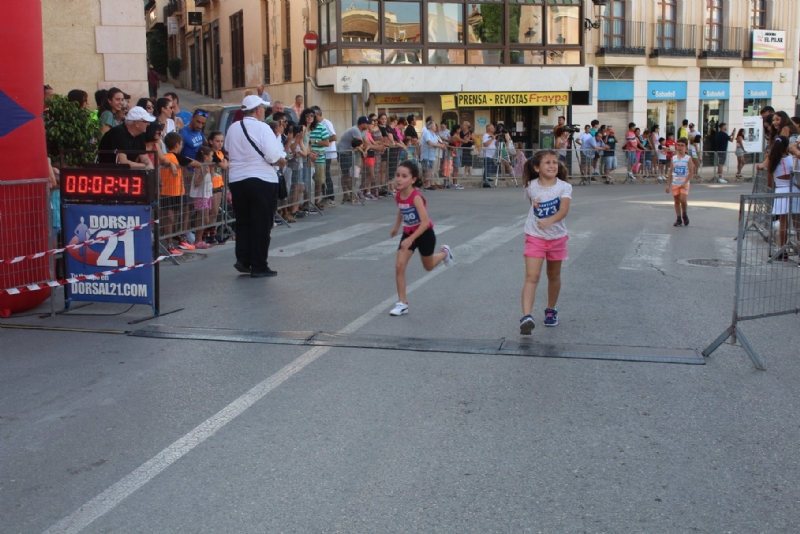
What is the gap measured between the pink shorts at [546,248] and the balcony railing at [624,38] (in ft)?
103

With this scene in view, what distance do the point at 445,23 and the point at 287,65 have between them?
620 cm

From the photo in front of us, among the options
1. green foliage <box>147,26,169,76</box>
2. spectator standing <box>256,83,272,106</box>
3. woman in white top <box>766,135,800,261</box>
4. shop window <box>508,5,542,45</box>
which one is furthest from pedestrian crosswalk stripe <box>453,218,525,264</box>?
green foliage <box>147,26,169,76</box>

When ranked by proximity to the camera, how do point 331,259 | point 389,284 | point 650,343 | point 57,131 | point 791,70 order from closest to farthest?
1. point 650,343
2. point 389,284
3. point 57,131
4. point 331,259
5. point 791,70

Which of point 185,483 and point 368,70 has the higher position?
point 368,70

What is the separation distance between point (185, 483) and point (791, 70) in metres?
45.1

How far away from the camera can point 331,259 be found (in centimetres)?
1123

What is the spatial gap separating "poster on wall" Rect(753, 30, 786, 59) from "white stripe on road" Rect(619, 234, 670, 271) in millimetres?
31576

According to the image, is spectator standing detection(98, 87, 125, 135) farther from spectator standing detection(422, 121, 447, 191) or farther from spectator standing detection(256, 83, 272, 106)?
spectator standing detection(422, 121, 447, 191)

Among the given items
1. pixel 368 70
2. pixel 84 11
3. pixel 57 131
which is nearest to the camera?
pixel 57 131

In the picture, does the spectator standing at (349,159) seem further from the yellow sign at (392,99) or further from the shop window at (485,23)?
the shop window at (485,23)

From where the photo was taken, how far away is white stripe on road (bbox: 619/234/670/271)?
1073 cm

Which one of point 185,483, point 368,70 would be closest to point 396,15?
point 368,70

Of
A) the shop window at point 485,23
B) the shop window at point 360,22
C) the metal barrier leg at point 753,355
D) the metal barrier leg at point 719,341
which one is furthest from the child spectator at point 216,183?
the shop window at point 485,23

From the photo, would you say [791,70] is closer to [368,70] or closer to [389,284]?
[368,70]
